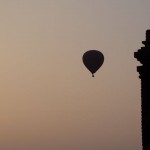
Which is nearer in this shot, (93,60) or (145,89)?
(145,89)

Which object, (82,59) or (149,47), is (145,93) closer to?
(149,47)

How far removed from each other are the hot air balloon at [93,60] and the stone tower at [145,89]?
81.0 feet

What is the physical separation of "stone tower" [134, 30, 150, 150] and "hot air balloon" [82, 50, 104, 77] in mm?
24675

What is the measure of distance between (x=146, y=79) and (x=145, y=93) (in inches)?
38.8

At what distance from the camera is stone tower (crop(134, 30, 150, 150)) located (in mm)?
31669

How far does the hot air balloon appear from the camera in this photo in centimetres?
5772

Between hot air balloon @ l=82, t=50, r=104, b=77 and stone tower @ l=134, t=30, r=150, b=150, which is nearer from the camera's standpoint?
stone tower @ l=134, t=30, r=150, b=150

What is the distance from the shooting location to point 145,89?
106 feet

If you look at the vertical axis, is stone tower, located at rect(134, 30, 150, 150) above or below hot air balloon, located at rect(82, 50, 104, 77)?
below

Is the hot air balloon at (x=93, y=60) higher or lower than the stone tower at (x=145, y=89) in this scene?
higher

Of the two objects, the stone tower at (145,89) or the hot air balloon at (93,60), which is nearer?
the stone tower at (145,89)

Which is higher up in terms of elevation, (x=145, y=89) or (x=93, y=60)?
(x=93, y=60)

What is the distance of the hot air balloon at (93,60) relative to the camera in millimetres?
57719

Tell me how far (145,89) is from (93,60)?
26.5 m
